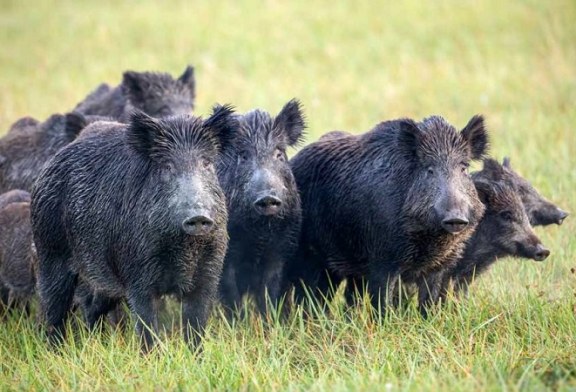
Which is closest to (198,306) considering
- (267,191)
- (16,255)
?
(267,191)

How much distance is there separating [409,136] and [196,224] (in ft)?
6.25

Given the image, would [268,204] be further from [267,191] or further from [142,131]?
[142,131]

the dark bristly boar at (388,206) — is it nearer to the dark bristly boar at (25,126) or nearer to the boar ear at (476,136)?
the boar ear at (476,136)

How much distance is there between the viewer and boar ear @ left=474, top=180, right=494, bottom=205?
7.68 m

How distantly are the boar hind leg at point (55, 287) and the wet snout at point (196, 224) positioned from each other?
1.41m

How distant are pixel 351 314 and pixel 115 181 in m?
1.81

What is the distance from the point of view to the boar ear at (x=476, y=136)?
7.37 meters

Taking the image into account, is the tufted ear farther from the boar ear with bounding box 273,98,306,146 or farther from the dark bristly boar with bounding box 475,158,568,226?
the dark bristly boar with bounding box 475,158,568,226

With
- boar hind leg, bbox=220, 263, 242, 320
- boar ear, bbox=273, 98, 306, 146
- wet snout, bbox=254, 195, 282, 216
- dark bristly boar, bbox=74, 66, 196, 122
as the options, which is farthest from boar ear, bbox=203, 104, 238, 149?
dark bristly boar, bbox=74, 66, 196, 122

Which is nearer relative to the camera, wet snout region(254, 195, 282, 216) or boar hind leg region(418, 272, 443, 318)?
wet snout region(254, 195, 282, 216)

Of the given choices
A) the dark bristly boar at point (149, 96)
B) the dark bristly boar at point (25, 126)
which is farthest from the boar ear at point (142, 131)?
the dark bristly boar at point (25, 126)

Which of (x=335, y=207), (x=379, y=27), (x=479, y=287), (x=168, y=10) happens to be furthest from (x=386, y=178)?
(x=168, y=10)

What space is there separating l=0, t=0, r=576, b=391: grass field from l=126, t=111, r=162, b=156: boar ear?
1215 millimetres

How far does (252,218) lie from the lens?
24.6 ft
